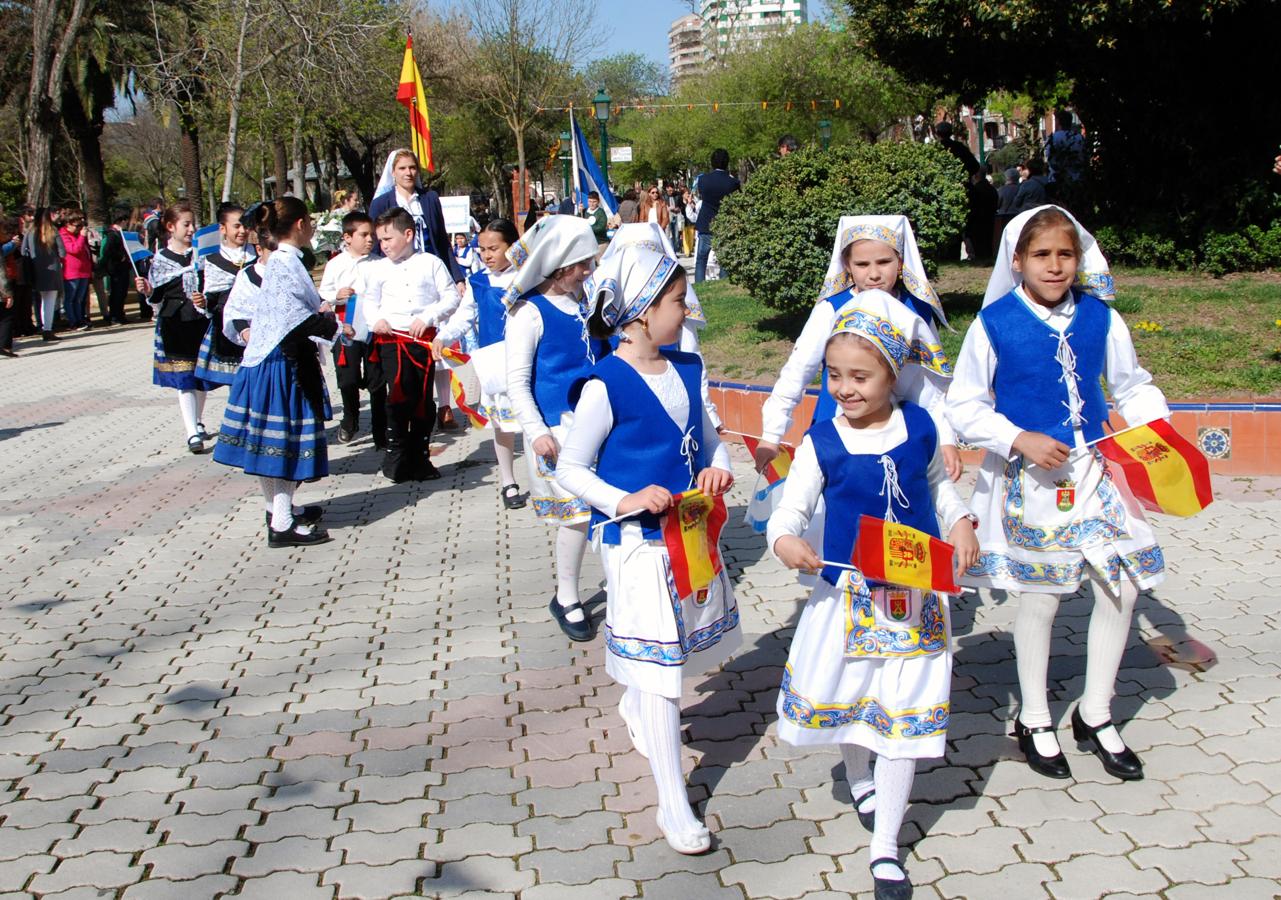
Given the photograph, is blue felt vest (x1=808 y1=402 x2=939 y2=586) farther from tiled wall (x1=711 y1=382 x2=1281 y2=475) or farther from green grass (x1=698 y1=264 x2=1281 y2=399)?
green grass (x1=698 y1=264 x2=1281 y2=399)

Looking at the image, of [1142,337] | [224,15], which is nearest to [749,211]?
[1142,337]

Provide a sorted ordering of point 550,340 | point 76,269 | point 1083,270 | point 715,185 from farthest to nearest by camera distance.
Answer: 1. point 76,269
2. point 715,185
3. point 550,340
4. point 1083,270

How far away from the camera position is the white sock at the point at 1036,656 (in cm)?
391

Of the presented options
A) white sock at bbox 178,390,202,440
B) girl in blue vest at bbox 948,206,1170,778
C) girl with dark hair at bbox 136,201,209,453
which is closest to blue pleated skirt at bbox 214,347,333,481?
girl with dark hair at bbox 136,201,209,453

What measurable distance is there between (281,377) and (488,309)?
1.28m

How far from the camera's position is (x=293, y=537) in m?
7.04

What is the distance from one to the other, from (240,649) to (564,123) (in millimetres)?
46778

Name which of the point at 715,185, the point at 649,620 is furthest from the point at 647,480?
the point at 715,185

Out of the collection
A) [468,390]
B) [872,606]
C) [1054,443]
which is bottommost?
[872,606]

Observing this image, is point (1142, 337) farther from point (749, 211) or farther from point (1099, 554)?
point (1099, 554)

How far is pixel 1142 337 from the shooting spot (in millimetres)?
9062

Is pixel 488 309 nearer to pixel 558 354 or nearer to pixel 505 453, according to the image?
pixel 505 453

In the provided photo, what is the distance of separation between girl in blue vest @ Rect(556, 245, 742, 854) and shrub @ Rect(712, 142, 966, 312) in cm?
607

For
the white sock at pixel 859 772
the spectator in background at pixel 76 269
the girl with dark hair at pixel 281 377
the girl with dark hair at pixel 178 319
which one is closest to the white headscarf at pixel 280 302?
the girl with dark hair at pixel 281 377
